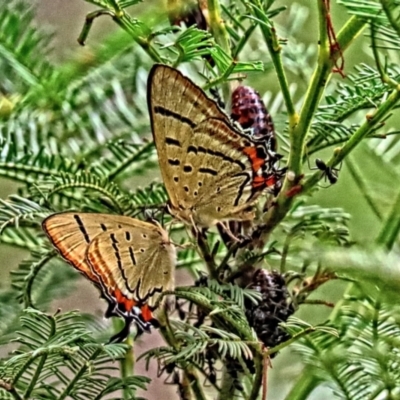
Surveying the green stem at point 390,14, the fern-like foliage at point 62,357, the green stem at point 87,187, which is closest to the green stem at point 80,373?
the fern-like foliage at point 62,357

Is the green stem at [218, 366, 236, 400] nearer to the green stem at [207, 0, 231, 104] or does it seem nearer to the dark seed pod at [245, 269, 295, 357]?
the dark seed pod at [245, 269, 295, 357]

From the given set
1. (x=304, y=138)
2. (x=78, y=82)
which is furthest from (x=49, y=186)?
(x=304, y=138)

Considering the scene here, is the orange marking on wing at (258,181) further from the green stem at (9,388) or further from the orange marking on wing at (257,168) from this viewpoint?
the green stem at (9,388)

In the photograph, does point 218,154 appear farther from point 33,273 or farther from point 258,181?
point 33,273

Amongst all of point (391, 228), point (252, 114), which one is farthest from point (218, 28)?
point (391, 228)

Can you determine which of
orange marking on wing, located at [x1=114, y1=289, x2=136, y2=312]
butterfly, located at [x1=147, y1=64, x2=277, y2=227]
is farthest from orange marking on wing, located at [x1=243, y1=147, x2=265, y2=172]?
orange marking on wing, located at [x1=114, y1=289, x2=136, y2=312]

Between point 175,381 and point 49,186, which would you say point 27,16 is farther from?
point 175,381
